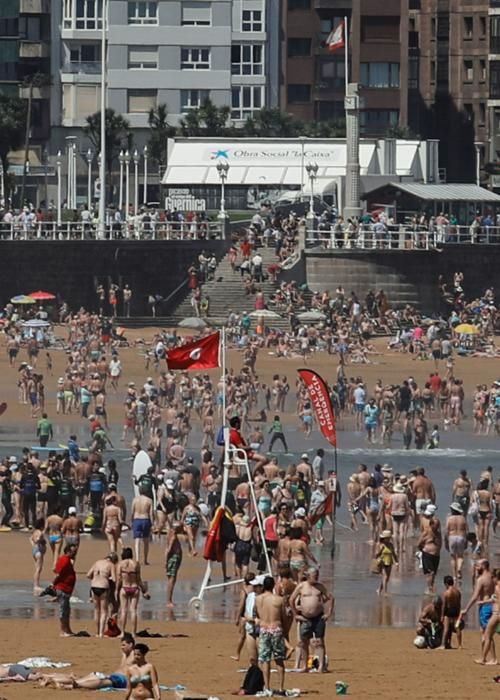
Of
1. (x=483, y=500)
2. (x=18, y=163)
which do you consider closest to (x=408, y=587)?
(x=483, y=500)

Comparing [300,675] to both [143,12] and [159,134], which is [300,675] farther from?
[143,12]

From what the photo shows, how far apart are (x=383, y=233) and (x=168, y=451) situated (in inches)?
1013

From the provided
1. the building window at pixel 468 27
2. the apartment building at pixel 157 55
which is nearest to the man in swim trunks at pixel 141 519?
the apartment building at pixel 157 55

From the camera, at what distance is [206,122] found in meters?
91.9

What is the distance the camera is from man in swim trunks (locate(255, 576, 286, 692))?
2181cm

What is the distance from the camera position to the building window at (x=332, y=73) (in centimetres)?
10062

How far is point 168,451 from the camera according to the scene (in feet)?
131

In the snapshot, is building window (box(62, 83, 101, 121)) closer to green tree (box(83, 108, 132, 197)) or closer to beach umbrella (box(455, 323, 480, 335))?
green tree (box(83, 108, 132, 197))

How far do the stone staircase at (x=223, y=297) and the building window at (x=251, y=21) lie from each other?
32449 millimetres

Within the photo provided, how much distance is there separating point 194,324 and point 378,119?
42695 millimetres

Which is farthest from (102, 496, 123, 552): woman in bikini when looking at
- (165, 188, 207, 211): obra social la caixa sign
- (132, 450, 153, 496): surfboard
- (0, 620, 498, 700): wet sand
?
(165, 188, 207, 211): obra social la caixa sign

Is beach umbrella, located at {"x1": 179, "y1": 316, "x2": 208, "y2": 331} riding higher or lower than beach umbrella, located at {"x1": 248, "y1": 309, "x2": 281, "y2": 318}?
lower

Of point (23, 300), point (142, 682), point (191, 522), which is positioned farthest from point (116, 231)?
point (142, 682)

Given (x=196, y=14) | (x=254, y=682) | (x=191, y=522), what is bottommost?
(x=254, y=682)
